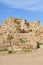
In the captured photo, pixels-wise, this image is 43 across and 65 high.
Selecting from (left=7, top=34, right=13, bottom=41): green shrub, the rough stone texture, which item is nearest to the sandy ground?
the rough stone texture

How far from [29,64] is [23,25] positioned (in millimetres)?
44447

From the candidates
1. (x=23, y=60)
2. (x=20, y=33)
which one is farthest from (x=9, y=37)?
(x=23, y=60)

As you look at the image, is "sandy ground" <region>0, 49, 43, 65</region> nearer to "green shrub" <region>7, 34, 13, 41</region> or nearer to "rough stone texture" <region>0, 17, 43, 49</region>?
"rough stone texture" <region>0, 17, 43, 49</region>

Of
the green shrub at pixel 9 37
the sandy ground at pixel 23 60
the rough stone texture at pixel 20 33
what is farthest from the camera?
the green shrub at pixel 9 37

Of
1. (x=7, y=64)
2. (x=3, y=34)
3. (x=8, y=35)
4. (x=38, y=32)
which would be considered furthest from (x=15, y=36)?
(x=7, y=64)

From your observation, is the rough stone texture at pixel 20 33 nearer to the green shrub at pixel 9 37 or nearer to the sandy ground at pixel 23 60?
the green shrub at pixel 9 37

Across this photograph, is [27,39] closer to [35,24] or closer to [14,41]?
[14,41]

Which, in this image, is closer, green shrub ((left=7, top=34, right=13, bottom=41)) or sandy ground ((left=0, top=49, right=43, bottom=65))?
sandy ground ((left=0, top=49, right=43, bottom=65))

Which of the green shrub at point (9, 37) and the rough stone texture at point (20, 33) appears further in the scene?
the green shrub at point (9, 37)

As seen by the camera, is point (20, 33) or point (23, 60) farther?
point (20, 33)

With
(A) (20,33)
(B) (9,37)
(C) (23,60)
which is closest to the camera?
(C) (23,60)

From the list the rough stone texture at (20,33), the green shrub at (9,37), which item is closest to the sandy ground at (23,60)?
the rough stone texture at (20,33)

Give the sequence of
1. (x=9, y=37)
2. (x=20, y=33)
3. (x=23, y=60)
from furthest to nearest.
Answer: (x=20, y=33), (x=9, y=37), (x=23, y=60)

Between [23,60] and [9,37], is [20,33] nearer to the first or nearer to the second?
[9,37]
